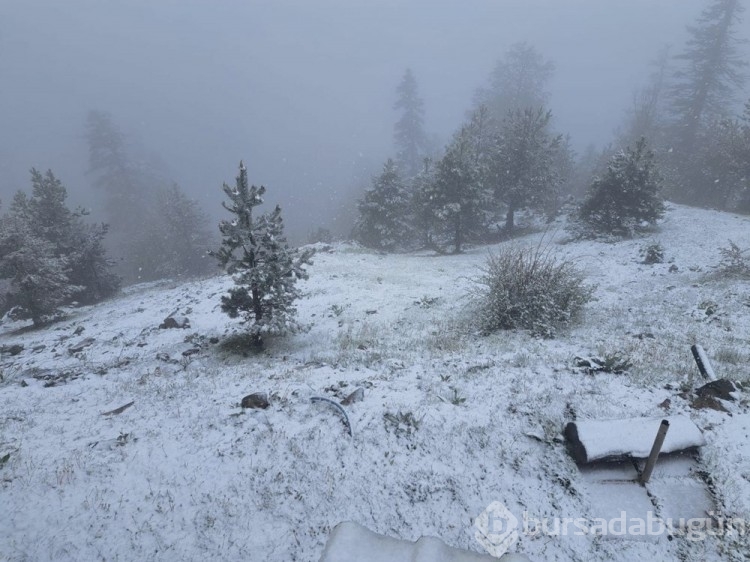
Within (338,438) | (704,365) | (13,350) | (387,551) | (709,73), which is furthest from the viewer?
(709,73)

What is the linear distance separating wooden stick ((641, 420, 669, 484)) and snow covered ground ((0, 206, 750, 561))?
0.73 m

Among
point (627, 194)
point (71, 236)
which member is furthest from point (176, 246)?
point (627, 194)

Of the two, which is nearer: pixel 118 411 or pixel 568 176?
pixel 118 411

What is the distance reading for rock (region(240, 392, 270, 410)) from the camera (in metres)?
6.55

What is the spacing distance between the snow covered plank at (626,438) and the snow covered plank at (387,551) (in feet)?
9.17

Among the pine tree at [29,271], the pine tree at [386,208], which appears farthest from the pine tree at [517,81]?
the pine tree at [29,271]

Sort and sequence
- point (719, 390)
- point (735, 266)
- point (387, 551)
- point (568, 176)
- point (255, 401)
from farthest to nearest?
point (568, 176) → point (735, 266) → point (255, 401) → point (719, 390) → point (387, 551)

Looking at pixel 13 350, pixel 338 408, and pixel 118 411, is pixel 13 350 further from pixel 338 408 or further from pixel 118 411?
pixel 338 408

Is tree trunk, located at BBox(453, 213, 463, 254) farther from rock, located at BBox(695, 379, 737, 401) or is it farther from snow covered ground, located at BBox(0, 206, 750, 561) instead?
rock, located at BBox(695, 379, 737, 401)

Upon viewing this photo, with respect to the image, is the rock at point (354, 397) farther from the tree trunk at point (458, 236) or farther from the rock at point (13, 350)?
the tree trunk at point (458, 236)

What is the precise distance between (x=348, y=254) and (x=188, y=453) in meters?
20.5

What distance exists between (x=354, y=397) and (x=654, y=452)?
14.4 feet

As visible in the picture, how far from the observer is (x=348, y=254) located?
25531mm

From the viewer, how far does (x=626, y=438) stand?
16.5 ft
